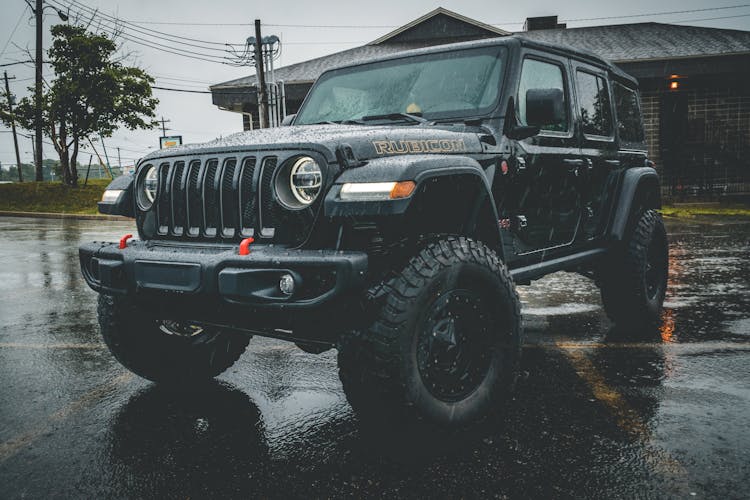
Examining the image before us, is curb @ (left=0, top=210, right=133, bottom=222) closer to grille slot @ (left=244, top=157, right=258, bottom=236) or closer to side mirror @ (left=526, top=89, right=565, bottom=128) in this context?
grille slot @ (left=244, top=157, right=258, bottom=236)

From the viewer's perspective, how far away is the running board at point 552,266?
367cm

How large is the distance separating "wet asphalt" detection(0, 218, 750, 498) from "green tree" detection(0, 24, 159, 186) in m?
22.0

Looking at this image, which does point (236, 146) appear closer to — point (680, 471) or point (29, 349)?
point (680, 471)

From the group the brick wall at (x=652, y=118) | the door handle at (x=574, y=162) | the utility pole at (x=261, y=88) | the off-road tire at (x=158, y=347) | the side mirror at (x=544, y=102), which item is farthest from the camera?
the utility pole at (x=261, y=88)

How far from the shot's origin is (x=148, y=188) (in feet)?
11.1

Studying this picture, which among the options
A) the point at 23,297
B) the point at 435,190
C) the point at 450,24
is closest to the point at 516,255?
the point at 435,190

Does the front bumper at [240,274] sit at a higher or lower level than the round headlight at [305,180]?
lower

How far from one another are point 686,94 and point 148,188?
2100 centimetres

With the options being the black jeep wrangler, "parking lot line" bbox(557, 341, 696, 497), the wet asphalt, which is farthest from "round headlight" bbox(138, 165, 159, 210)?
"parking lot line" bbox(557, 341, 696, 497)

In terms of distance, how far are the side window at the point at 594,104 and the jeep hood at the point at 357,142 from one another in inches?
57.3

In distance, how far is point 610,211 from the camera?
4.59 m

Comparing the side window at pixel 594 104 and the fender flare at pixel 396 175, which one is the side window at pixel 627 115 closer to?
the side window at pixel 594 104

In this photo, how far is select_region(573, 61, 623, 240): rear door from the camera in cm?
432

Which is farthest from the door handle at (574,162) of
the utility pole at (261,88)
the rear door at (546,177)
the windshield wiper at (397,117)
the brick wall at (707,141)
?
the utility pole at (261,88)
